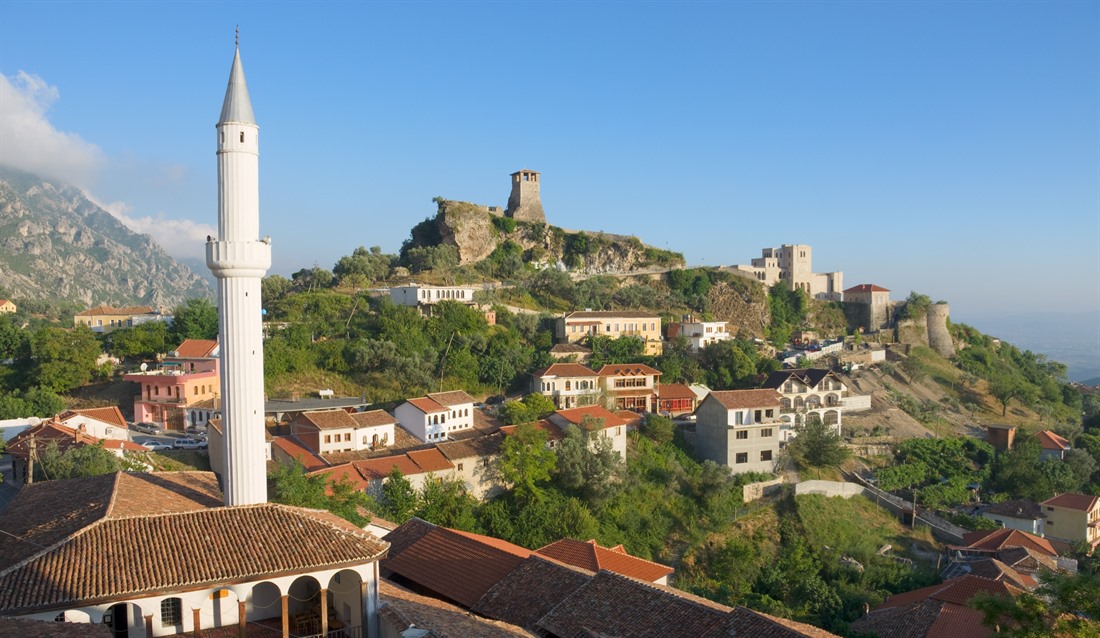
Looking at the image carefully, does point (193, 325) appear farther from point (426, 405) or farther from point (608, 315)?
point (608, 315)

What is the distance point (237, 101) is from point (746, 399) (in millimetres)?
25353

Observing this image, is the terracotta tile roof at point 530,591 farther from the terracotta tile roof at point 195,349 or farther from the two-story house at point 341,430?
the terracotta tile roof at point 195,349

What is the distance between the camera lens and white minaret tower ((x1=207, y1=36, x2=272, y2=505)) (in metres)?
14.9

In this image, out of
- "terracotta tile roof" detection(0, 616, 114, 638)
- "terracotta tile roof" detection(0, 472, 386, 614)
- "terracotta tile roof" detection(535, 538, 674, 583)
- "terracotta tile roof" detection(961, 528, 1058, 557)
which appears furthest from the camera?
"terracotta tile roof" detection(961, 528, 1058, 557)

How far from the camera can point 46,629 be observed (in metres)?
9.62

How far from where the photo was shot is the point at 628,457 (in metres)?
32.7

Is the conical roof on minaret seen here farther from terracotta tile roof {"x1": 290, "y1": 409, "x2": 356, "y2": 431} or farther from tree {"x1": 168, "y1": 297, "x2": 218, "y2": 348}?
tree {"x1": 168, "y1": 297, "x2": 218, "y2": 348}

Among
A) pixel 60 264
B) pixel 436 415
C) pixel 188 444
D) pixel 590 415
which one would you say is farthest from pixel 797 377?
pixel 60 264

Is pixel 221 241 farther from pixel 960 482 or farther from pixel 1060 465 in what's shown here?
pixel 1060 465

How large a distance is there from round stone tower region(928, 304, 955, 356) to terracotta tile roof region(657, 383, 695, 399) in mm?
29364

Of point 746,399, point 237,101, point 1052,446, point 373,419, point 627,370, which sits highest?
point 237,101

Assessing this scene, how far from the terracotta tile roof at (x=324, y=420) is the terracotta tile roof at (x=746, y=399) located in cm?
1563

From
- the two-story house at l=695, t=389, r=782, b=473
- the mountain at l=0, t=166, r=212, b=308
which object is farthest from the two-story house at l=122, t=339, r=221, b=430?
the mountain at l=0, t=166, r=212, b=308

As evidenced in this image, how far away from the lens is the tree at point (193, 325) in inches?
1503
